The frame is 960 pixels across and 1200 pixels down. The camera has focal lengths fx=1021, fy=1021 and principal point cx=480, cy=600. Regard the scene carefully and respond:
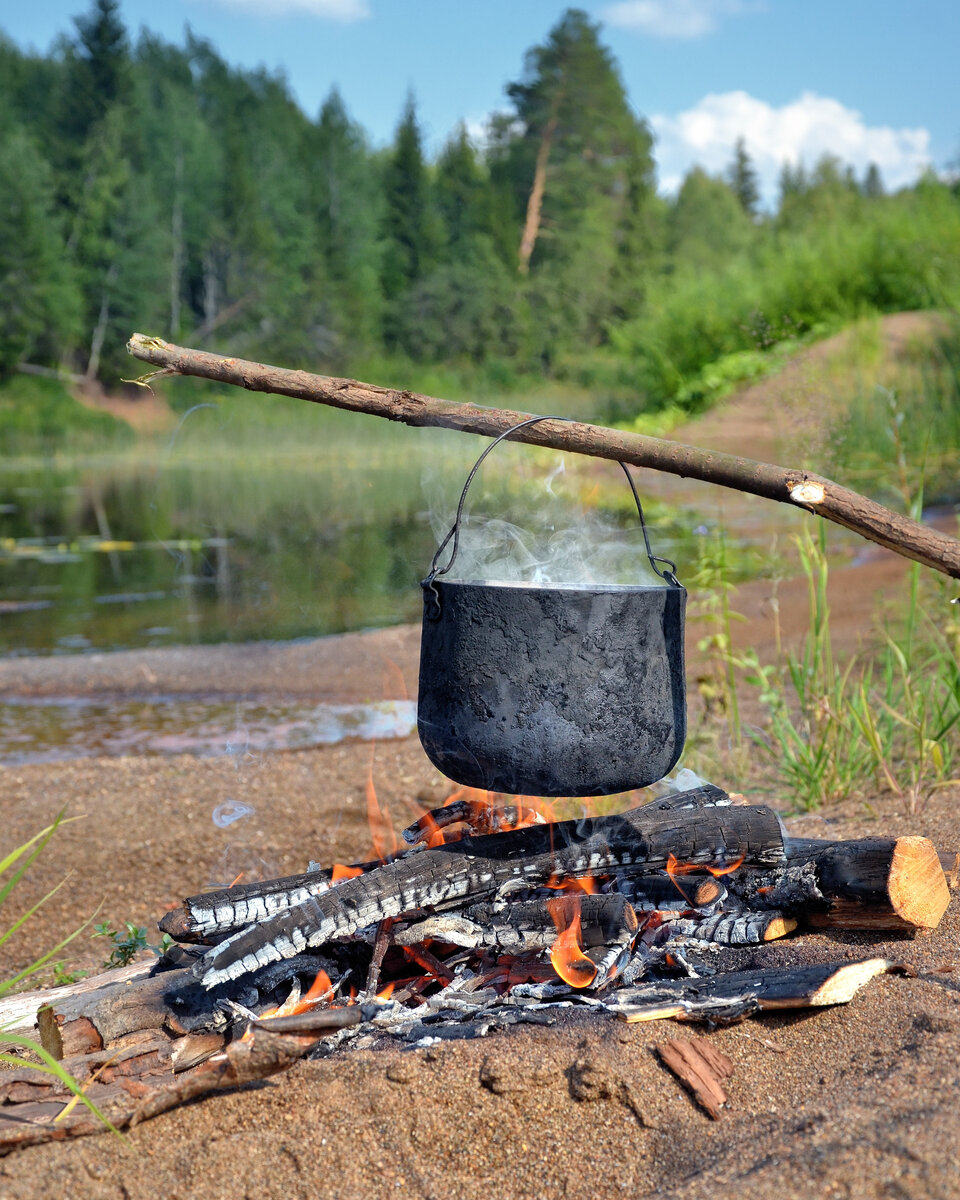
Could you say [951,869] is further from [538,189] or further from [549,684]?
[538,189]

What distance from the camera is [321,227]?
43.9 metres

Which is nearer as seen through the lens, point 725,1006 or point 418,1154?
point 418,1154

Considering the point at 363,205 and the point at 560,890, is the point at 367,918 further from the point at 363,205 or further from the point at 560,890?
the point at 363,205

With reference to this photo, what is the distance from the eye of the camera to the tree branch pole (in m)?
2.36

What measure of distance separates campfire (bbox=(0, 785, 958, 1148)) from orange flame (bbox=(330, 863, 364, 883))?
2 cm

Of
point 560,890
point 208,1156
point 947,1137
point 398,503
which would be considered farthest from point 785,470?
point 398,503

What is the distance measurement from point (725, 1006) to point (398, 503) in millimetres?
16303

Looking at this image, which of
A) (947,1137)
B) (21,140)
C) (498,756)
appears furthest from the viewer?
(21,140)

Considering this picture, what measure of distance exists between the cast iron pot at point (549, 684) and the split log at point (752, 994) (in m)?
0.44

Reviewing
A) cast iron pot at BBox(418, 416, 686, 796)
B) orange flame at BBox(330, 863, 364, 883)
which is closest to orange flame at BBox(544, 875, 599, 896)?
cast iron pot at BBox(418, 416, 686, 796)

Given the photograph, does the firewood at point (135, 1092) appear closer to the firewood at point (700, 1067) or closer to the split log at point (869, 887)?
the firewood at point (700, 1067)

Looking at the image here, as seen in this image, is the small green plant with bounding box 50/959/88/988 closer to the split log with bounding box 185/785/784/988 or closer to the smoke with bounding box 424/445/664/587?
the split log with bounding box 185/785/784/988

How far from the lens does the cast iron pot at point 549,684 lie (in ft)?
7.26

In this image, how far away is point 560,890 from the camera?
2.57 m
